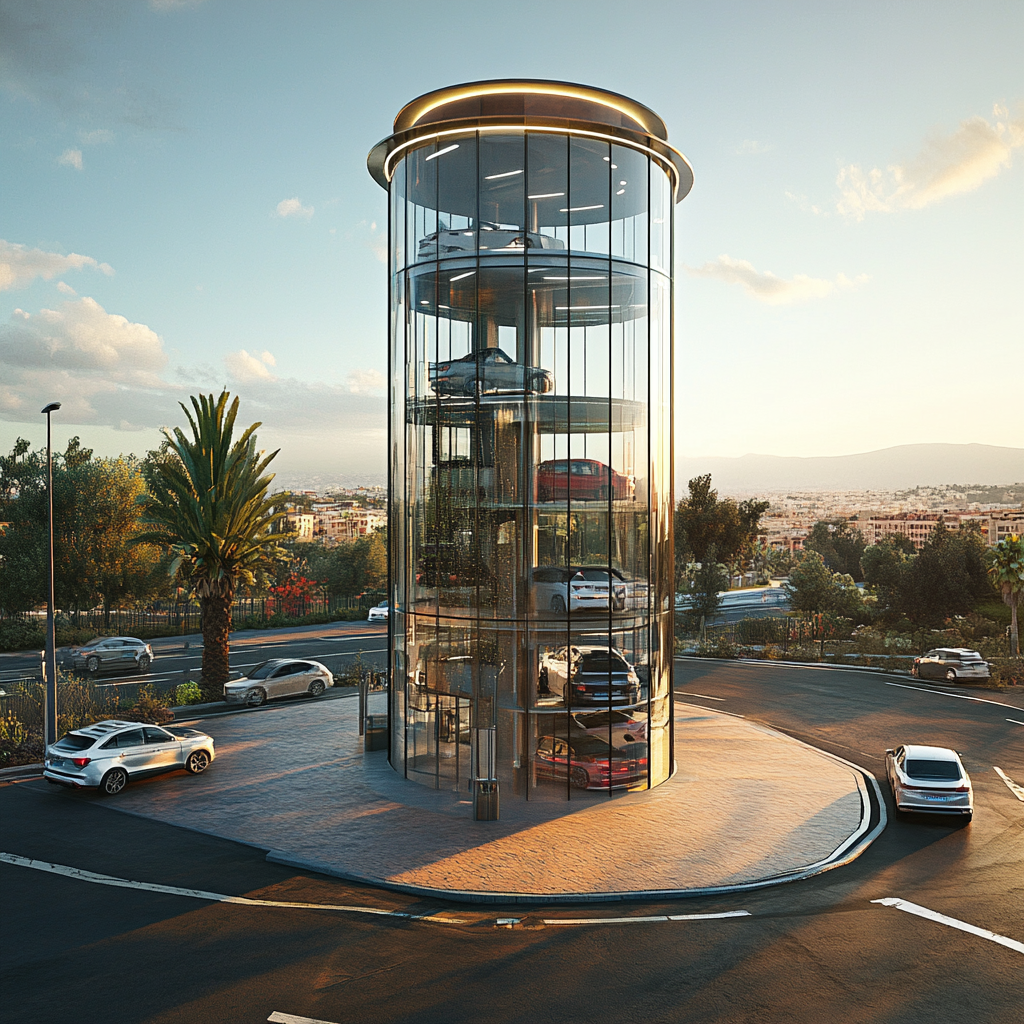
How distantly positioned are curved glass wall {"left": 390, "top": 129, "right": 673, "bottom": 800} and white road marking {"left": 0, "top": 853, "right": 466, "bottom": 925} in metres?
5.34

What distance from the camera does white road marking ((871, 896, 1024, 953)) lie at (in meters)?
12.2

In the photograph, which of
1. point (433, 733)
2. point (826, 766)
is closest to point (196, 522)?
point (433, 733)

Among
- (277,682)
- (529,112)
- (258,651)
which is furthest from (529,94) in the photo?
(258,651)

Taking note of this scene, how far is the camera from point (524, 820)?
58.1ft

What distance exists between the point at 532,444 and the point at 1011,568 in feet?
116

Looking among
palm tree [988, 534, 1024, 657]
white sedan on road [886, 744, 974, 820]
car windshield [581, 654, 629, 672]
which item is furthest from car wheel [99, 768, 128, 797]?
palm tree [988, 534, 1024, 657]

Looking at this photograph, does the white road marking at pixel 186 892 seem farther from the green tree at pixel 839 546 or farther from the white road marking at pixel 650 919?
the green tree at pixel 839 546

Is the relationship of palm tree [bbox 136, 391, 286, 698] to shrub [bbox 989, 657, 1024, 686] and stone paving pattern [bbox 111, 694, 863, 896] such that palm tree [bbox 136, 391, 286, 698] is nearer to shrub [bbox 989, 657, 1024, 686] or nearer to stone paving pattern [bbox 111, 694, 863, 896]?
stone paving pattern [bbox 111, 694, 863, 896]

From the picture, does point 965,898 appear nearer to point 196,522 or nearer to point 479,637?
point 479,637

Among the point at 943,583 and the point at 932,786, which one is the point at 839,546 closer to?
the point at 943,583

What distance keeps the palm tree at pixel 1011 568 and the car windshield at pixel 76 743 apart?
42.2 metres

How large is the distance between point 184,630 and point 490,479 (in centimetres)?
3516

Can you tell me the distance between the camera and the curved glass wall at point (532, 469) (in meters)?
19.3

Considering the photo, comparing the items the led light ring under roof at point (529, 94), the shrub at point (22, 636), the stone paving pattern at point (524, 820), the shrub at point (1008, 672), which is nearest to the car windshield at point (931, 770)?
the stone paving pattern at point (524, 820)
